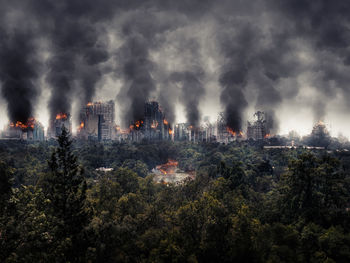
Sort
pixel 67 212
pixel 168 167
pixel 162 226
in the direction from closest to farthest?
pixel 67 212
pixel 162 226
pixel 168 167

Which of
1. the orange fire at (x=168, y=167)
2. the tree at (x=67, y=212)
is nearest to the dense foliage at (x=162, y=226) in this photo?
the tree at (x=67, y=212)

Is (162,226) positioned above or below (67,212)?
below

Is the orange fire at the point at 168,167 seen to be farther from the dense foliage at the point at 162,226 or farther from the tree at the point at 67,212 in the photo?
the tree at the point at 67,212

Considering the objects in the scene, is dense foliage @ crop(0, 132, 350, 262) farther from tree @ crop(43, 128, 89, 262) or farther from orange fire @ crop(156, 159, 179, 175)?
orange fire @ crop(156, 159, 179, 175)

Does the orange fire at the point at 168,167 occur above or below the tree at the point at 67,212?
below

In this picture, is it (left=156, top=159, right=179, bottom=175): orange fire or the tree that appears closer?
the tree

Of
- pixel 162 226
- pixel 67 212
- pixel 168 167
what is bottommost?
pixel 168 167

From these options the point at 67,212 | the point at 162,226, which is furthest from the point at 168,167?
the point at 67,212

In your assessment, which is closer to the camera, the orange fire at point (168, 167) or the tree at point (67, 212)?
the tree at point (67, 212)

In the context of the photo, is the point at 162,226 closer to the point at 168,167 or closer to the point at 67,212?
A: the point at 67,212

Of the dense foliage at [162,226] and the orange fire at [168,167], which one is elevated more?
the dense foliage at [162,226]

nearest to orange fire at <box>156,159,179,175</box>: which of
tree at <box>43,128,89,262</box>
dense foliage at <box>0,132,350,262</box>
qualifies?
dense foliage at <box>0,132,350,262</box>
